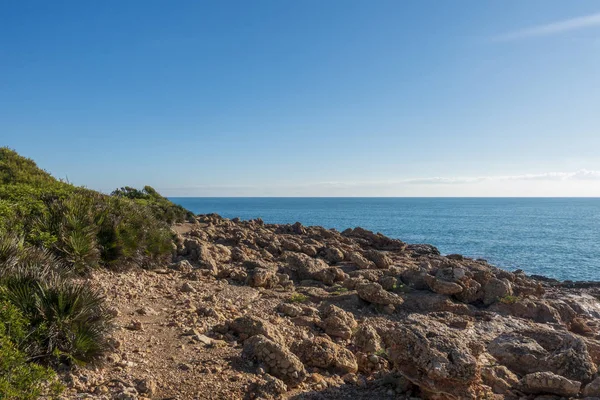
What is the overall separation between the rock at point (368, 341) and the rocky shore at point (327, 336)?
2 centimetres

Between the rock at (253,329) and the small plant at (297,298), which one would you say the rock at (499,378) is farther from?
the small plant at (297,298)

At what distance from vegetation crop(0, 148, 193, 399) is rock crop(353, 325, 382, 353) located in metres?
4.81

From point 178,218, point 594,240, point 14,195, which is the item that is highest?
point 14,195

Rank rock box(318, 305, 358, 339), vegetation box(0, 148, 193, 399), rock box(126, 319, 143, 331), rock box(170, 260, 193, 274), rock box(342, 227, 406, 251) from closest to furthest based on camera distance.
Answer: vegetation box(0, 148, 193, 399)
rock box(126, 319, 143, 331)
rock box(318, 305, 358, 339)
rock box(170, 260, 193, 274)
rock box(342, 227, 406, 251)

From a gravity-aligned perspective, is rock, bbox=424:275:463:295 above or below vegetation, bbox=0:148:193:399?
below

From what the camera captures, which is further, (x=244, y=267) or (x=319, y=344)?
(x=244, y=267)

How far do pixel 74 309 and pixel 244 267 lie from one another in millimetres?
10198

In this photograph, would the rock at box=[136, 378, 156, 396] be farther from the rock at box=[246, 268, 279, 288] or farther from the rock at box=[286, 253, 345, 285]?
the rock at box=[286, 253, 345, 285]

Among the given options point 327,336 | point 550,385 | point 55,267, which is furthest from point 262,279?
point 550,385

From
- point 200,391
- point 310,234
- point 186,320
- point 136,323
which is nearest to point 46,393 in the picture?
point 200,391

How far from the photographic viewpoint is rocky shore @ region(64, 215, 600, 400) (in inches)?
242

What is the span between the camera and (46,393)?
15.8 ft

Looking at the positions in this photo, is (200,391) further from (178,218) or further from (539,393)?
(178,218)

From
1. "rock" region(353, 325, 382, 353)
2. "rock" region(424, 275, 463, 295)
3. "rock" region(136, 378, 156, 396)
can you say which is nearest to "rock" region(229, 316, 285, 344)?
"rock" region(353, 325, 382, 353)
